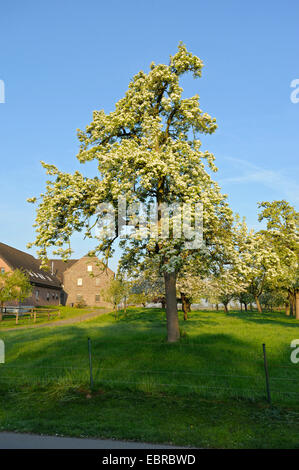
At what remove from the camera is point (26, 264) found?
6425cm

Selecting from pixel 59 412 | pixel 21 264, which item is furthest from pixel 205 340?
pixel 21 264

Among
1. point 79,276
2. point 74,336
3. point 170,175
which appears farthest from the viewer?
point 79,276

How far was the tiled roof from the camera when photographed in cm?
5745

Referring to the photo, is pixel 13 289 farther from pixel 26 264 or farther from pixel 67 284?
pixel 67 284

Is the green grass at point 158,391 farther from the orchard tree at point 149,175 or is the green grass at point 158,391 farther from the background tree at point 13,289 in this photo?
the background tree at point 13,289

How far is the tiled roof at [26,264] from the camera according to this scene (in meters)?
57.5

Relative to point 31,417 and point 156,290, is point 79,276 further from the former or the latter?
point 31,417

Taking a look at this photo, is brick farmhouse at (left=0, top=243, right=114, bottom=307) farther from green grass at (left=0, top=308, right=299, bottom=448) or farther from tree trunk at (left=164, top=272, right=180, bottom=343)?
tree trunk at (left=164, top=272, right=180, bottom=343)

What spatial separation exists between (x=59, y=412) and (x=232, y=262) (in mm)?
9685

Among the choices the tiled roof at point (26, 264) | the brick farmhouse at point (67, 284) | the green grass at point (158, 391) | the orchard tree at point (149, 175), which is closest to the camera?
the green grass at point (158, 391)

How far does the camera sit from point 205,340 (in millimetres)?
18469

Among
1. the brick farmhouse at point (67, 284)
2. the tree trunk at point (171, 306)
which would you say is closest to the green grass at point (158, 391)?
the tree trunk at point (171, 306)

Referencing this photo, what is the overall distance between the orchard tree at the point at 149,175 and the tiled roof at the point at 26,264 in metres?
41.3

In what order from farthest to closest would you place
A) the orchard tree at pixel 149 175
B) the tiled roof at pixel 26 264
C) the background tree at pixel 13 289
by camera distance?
the tiled roof at pixel 26 264, the background tree at pixel 13 289, the orchard tree at pixel 149 175
